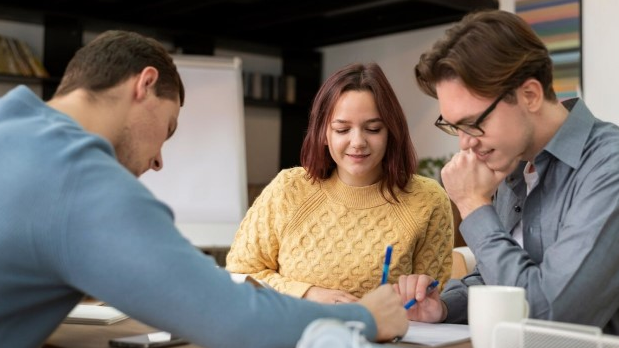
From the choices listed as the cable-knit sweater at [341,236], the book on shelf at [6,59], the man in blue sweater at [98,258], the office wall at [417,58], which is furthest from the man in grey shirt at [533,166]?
the book on shelf at [6,59]

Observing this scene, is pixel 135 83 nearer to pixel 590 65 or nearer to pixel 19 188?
pixel 19 188

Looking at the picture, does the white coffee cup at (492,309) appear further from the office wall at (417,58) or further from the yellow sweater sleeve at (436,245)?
the office wall at (417,58)

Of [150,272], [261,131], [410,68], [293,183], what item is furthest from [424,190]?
[261,131]

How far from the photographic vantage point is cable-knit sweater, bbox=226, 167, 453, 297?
215cm

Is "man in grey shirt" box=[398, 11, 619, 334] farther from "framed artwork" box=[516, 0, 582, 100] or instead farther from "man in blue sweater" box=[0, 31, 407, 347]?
"framed artwork" box=[516, 0, 582, 100]

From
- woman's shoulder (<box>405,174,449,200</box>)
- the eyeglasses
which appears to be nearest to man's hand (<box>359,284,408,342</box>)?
the eyeglasses

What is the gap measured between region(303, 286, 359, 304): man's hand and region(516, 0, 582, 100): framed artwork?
11.9 ft

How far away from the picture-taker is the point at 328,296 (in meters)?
1.96

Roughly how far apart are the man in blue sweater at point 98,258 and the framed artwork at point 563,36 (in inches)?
174

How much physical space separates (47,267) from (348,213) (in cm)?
123

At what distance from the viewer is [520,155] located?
5.12 feet

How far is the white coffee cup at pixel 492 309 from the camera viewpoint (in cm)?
118

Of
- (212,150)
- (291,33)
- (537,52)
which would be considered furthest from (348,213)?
(291,33)

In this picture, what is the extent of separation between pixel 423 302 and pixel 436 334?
205 mm
